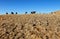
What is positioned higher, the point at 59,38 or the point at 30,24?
the point at 30,24

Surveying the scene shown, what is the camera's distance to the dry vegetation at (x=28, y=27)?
1923cm

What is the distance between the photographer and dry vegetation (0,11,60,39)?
1923cm

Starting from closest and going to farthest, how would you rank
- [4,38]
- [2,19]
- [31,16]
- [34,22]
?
[4,38] → [2,19] → [34,22] → [31,16]

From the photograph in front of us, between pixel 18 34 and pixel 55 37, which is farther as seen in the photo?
pixel 55 37

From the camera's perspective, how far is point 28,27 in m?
20.8

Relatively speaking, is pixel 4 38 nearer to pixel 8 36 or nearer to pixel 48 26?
pixel 8 36

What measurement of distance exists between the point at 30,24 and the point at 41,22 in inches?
77.2

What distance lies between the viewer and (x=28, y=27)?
2084 cm

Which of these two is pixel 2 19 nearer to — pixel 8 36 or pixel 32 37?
pixel 8 36

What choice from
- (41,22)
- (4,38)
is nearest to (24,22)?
(41,22)

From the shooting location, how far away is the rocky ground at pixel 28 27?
19234 millimetres

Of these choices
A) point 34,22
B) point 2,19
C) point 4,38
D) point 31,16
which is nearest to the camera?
point 4,38

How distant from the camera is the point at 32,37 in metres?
19.4

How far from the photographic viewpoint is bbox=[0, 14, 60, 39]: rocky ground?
1923 cm
